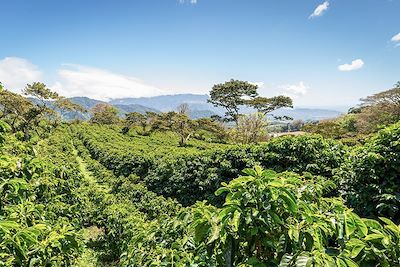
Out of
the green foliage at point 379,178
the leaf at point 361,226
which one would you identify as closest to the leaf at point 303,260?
the leaf at point 361,226

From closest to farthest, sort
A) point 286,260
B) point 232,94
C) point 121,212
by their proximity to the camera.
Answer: point 286,260
point 121,212
point 232,94

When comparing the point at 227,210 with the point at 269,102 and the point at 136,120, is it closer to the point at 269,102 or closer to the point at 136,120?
the point at 269,102

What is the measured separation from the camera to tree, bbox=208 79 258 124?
41438mm

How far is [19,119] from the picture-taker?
128 ft

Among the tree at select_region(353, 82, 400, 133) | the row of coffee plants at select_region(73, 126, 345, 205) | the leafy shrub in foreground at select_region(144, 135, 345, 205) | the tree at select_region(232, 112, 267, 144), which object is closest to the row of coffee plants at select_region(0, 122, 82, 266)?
the leafy shrub in foreground at select_region(144, 135, 345, 205)

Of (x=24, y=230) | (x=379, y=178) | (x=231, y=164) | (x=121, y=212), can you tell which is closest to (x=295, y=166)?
(x=231, y=164)

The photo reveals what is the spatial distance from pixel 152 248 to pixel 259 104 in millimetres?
40738

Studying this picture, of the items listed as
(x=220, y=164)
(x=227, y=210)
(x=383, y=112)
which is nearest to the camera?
(x=227, y=210)

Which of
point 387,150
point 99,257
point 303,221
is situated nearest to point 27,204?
point 303,221

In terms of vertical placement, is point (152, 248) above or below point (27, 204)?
below

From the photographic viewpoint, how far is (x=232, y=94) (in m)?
41.9

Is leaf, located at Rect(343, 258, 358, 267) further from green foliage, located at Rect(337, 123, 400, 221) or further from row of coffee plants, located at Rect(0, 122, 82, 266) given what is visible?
green foliage, located at Rect(337, 123, 400, 221)

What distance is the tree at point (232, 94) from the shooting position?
41438mm

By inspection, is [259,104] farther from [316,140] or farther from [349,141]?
[316,140]
